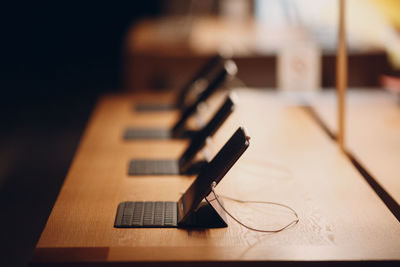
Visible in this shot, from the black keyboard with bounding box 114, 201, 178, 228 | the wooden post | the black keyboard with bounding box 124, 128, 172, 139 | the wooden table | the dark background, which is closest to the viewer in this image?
the wooden table

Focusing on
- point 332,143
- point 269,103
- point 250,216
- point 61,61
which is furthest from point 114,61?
point 250,216

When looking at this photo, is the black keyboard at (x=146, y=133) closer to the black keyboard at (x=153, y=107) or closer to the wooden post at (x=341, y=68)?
the black keyboard at (x=153, y=107)

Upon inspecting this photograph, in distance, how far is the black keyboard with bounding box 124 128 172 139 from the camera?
2.43 m

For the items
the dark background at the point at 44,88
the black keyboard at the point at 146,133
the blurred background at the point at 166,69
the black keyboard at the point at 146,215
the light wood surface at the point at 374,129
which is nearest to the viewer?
the black keyboard at the point at 146,215

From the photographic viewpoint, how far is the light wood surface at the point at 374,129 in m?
1.90

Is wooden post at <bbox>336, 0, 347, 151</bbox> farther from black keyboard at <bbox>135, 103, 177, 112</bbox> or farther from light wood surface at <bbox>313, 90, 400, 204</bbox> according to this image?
black keyboard at <bbox>135, 103, 177, 112</bbox>

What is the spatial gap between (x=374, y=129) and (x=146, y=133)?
3.26 feet

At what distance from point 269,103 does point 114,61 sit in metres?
4.70

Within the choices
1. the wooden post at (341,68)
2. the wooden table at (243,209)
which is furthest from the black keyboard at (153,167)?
the wooden post at (341,68)

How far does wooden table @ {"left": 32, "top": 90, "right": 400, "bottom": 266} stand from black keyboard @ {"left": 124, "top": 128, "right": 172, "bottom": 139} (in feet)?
0.17

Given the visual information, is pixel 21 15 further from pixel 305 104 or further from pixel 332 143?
pixel 332 143

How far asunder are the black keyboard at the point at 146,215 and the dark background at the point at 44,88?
3.57 ft

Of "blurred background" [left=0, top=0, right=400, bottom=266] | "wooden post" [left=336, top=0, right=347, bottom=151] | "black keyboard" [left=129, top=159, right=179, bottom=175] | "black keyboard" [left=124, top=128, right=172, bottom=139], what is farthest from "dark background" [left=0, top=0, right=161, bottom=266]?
"wooden post" [left=336, top=0, right=347, bottom=151]

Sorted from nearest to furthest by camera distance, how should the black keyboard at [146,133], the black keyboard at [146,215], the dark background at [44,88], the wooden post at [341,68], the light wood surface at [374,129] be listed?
the black keyboard at [146,215] → the light wood surface at [374,129] → the wooden post at [341,68] → the black keyboard at [146,133] → the dark background at [44,88]
